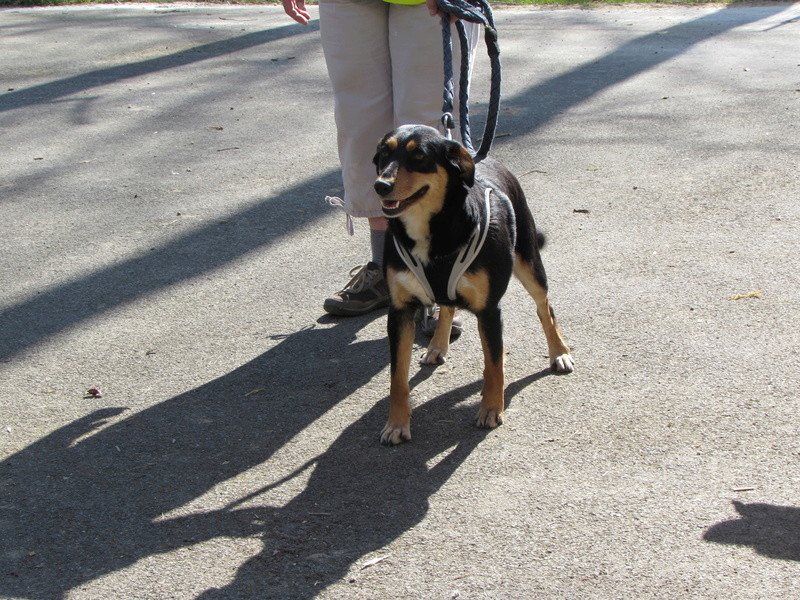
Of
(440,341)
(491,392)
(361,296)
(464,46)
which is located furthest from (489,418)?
(464,46)

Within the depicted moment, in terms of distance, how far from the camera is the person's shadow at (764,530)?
297 centimetres

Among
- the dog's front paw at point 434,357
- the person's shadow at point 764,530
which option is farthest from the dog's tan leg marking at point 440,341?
the person's shadow at point 764,530

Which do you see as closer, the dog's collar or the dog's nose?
the dog's nose

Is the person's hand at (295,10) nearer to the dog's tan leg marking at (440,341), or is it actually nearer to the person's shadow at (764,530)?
the dog's tan leg marking at (440,341)

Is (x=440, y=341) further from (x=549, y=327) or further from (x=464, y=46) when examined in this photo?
(x=464, y=46)

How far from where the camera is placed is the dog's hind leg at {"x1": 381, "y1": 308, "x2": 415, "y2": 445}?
3766 millimetres

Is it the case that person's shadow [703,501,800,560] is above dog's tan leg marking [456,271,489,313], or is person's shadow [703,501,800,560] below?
below

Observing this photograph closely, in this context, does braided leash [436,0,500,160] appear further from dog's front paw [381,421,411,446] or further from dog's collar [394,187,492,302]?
dog's front paw [381,421,411,446]

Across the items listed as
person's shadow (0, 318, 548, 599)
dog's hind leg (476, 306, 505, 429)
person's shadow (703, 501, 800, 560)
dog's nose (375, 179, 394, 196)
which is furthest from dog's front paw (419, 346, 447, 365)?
person's shadow (703, 501, 800, 560)

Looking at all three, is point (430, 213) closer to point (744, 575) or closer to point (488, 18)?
point (488, 18)

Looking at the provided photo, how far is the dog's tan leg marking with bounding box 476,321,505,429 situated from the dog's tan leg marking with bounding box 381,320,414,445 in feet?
0.95

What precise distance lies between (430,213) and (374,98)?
1252 millimetres

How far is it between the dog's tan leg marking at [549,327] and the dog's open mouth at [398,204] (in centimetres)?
88

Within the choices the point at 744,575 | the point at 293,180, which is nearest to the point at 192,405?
the point at 744,575
